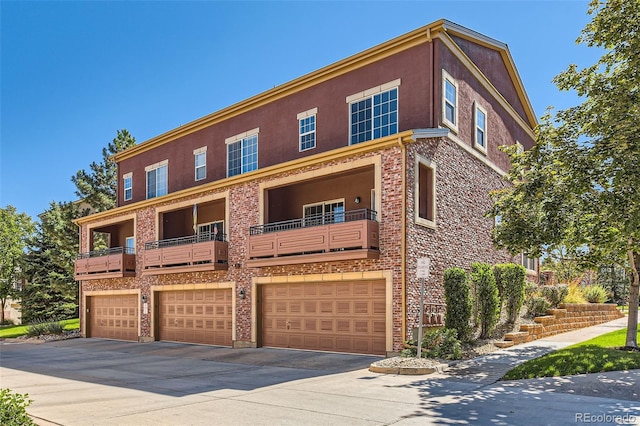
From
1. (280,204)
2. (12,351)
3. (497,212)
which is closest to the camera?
(497,212)

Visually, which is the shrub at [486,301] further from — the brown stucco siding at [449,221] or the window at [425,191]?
the window at [425,191]

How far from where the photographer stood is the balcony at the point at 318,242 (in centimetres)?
1697

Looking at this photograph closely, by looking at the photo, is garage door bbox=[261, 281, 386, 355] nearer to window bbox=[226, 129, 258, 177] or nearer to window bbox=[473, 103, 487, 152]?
window bbox=[226, 129, 258, 177]

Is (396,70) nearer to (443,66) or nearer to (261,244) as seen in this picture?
(443,66)

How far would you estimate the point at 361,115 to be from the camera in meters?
20.2

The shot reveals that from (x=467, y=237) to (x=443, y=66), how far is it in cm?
651

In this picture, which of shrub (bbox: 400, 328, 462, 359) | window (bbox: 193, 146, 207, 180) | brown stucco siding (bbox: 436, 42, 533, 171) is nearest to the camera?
shrub (bbox: 400, 328, 462, 359)

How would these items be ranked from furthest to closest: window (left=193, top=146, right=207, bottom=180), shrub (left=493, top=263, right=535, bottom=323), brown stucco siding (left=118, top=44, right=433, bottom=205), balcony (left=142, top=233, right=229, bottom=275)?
window (left=193, top=146, right=207, bottom=180) < balcony (left=142, top=233, right=229, bottom=275) < shrub (left=493, top=263, right=535, bottom=323) < brown stucco siding (left=118, top=44, right=433, bottom=205)

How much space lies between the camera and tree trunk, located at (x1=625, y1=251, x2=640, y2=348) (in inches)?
583

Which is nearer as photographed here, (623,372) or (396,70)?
(623,372)

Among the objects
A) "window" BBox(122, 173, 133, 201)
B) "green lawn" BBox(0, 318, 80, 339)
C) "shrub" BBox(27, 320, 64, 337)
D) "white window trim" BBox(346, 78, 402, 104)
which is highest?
"white window trim" BBox(346, 78, 402, 104)

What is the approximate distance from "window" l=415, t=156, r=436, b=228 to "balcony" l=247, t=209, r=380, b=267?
5.51 feet

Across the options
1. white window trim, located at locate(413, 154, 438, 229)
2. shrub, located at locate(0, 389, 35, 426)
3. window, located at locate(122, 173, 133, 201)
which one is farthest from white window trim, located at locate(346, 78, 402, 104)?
window, located at locate(122, 173, 133, 201)

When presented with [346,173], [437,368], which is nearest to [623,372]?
[437,368]
